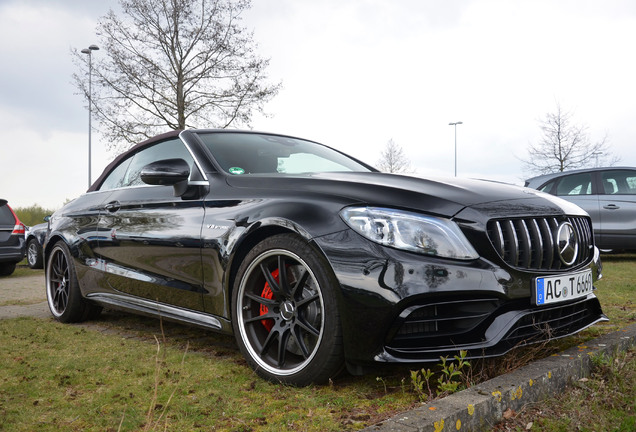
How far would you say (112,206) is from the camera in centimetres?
459

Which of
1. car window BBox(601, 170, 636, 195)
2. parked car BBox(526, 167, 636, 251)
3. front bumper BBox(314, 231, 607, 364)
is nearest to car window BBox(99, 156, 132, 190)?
front bumper BBox(314, 231, 607, 364)

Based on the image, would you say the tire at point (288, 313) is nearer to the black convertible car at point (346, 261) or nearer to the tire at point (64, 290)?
the black convertible car at point (346, 261)

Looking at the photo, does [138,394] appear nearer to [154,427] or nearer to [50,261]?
[154,427]

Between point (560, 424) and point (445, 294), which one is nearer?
point (560, 424)

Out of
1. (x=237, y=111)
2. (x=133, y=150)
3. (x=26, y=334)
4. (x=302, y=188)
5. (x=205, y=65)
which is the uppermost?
(x=205, y=65)

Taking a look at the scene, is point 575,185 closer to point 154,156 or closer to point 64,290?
point 154,156

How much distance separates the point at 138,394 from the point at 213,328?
632 mm

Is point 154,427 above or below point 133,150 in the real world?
below

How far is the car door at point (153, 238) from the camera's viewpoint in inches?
143

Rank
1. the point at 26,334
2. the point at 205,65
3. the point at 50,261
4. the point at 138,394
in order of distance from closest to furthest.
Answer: the point at 138,394, the point at 26,334, the point at 50,261, the point at 205,65

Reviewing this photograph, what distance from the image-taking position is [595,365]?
311 cm

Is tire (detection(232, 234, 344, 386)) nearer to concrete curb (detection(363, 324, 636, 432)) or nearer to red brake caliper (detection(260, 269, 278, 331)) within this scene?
red brake caliper (detection(260, 269, 278, 331))

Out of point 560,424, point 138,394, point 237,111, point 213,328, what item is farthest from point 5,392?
point 237,111

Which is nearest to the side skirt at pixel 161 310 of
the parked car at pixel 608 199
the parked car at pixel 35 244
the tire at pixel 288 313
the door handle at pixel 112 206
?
the tire at pixel 288 313
